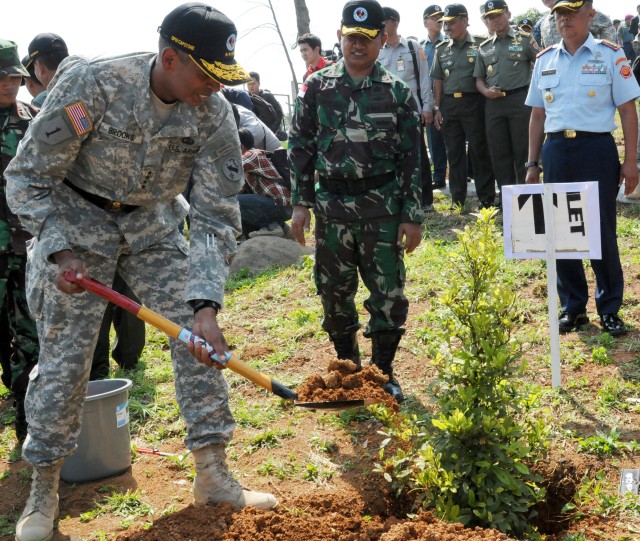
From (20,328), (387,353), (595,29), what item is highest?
(595,29)

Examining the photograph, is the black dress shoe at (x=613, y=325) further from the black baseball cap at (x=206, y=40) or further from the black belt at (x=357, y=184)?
the black baseball cap at (x=206, y=40)

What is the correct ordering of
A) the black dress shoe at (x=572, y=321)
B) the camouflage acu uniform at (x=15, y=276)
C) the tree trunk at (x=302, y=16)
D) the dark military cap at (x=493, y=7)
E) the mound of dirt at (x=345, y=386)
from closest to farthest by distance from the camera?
1. the mound of dirt at (x=345, y=386)
2. the camouflage acu uniform at (x=15, y=276)
3. the black dress shoe at (x=572, y=321)
4. the dark military cap at (x=493, y=7)
5. the tree trunk at (x=302, y=16)

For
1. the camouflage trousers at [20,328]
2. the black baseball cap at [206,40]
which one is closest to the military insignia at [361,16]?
the black baseball cap at [206,40]

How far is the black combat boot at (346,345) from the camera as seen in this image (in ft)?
17.2

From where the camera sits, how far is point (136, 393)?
5789 mm

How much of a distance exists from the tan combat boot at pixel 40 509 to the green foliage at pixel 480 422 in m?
1.63

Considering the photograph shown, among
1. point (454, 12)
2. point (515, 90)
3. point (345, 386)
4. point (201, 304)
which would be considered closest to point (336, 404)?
point (345, 386)

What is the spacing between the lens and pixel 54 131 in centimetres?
327

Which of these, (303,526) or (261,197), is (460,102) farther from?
(303,526)

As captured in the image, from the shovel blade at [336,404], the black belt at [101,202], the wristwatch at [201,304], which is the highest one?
the black belt at [101,202]

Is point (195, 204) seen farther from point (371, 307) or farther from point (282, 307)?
point (282, 307)

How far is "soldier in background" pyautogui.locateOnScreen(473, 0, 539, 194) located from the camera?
8766 mm

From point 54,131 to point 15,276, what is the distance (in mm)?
2037

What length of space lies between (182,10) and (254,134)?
6.14 meters
